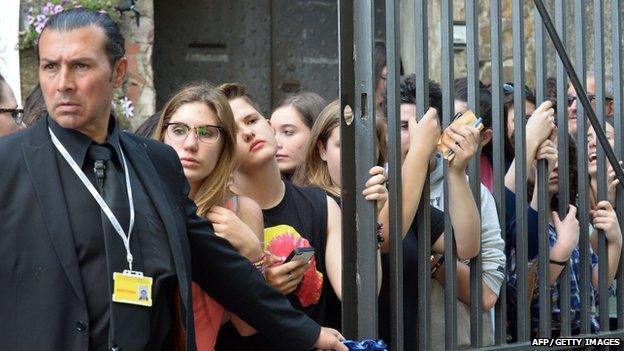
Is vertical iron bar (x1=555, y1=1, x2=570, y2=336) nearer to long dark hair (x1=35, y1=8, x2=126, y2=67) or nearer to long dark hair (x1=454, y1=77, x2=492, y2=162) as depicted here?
long dark hair (x1=454, y1=77, x2=492, y2=162)

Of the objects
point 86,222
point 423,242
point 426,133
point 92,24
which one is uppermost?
point 92,24

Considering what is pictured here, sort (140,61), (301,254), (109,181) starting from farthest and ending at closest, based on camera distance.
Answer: (140,61) → (301,254) → (109,181)

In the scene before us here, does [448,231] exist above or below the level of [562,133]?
below

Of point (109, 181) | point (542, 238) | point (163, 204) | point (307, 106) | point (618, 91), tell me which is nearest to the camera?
point (109, 181)

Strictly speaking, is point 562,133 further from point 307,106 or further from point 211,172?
point 211,172

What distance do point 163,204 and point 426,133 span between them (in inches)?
37.7

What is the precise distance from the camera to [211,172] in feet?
11.0

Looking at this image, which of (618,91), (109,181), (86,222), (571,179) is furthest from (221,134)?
(571,179)

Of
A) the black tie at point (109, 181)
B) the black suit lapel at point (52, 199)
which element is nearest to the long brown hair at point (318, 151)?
the black tie at point (109, 181)

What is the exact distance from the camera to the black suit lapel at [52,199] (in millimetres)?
2463

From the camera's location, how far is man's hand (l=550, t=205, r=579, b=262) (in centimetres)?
384

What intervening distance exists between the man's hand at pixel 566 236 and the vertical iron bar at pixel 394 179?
84cm

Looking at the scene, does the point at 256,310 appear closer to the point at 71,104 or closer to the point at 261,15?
the point at 71,104

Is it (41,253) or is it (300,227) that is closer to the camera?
(41,253)
